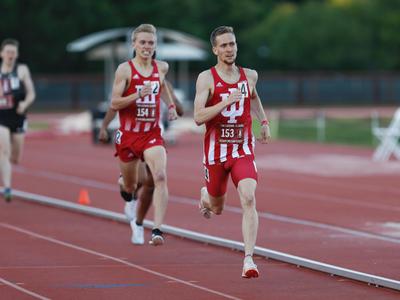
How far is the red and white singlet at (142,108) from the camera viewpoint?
11.8 meters

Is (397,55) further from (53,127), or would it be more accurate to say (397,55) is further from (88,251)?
(88,251)

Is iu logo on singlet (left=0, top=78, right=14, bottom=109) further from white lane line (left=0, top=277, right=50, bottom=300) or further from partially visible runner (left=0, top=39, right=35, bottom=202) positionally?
white lane line (left=0, top=277, right=50, bottom=300)

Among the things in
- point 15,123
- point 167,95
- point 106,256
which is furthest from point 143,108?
point 15,123

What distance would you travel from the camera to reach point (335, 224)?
47.0ft

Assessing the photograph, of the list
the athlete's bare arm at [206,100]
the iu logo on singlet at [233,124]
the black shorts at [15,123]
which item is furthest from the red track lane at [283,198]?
the athlete's bare arm at [206,100]

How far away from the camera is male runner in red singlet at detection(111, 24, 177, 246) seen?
11.7 meters

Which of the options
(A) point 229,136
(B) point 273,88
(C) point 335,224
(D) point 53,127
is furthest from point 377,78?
(A) point 229,136

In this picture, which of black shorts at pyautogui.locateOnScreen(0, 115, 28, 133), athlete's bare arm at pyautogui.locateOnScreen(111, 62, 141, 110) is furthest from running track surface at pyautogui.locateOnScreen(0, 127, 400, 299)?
athlete's bare arm at pyautogui.locateOnScreen(111, 62, 141, 110)

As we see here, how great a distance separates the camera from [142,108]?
1182 centimetres

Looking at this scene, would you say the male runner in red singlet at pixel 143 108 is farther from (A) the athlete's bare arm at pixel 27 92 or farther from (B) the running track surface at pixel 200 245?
(A) the athlete's bare arm at pixel 27 92

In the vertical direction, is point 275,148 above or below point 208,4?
below

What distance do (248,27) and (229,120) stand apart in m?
62.9

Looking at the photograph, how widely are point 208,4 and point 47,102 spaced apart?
15981mm

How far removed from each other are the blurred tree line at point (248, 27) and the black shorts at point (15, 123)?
1797 inches
